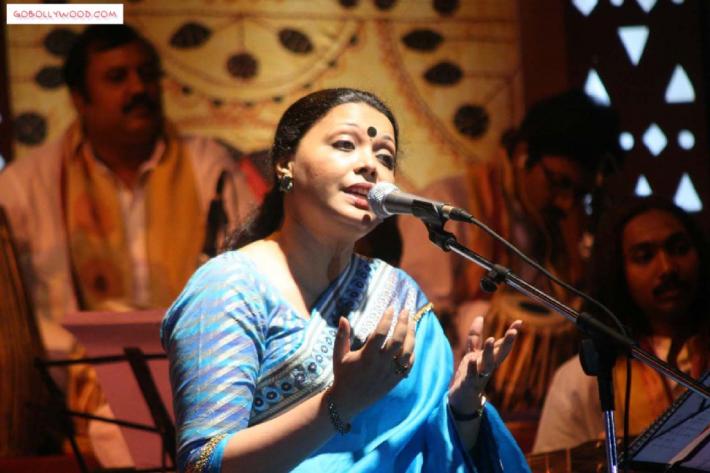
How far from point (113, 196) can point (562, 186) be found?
203 cm

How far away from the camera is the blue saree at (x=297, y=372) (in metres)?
2.26

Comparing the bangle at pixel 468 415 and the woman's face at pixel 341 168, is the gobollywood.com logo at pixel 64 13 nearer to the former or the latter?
the woman's face at pixel 341 168

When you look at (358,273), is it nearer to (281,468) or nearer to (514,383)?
(281,468)

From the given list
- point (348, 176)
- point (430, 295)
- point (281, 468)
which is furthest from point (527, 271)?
point (281, 468)

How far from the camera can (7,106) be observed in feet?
15.4

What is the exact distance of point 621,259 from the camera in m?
5.12

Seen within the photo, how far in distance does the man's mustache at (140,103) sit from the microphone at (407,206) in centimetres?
261

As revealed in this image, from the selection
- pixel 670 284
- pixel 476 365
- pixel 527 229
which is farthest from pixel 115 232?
pixel 476 365

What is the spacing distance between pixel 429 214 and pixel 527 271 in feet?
9.53

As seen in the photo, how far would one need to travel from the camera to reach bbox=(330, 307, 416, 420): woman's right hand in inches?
81.4

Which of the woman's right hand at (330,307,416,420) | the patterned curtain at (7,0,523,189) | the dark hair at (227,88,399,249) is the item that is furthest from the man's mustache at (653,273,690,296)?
the woman's right hand at (330,307,416,420)

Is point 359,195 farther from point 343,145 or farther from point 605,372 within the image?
point 605,372

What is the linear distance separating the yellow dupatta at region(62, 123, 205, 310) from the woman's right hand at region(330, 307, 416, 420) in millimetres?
2683

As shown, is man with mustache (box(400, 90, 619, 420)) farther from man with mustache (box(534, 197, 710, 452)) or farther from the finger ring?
the finger ring
